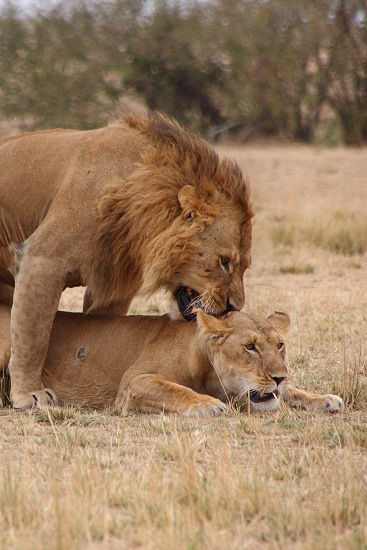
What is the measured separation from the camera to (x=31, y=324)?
193 inches

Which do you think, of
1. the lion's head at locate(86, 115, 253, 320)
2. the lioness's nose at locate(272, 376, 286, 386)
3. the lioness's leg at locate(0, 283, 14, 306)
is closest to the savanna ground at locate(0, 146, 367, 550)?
the lioness's nose at locate(272, 376, 286, 386)

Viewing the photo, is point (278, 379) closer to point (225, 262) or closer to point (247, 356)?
point (247, 356)

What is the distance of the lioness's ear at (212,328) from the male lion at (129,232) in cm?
9

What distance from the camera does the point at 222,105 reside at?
74.7 feet

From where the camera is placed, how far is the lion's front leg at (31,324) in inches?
191

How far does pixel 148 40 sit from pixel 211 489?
2108 centimetres

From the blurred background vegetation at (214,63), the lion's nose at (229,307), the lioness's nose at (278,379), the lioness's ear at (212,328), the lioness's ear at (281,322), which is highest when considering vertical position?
the lion's nose at (229,307)

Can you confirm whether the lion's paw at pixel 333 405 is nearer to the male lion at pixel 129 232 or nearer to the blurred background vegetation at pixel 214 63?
the male lion at pixel 129 232

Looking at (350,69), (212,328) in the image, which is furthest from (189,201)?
(350,69)

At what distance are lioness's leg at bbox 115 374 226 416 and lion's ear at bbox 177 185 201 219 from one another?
1004 mm

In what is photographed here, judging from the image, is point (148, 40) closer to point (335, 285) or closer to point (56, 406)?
point (335, 285)

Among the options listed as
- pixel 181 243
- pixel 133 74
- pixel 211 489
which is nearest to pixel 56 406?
pixel 181 243

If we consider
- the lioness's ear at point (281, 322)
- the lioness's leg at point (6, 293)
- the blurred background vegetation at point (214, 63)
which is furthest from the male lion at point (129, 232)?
the blurred background vegetation at point (214, 63)

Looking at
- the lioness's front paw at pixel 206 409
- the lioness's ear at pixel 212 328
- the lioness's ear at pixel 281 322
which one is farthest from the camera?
the lioness's ear at pixel 281 322
